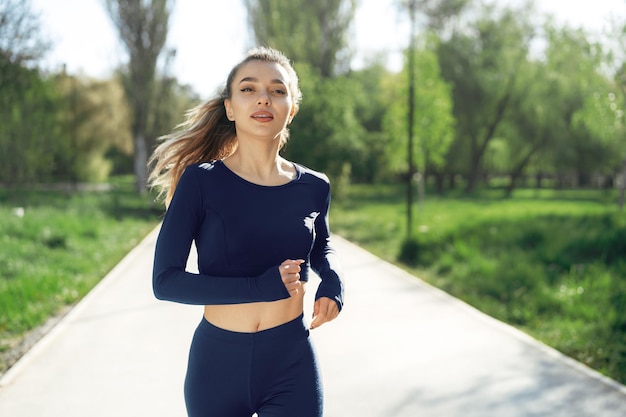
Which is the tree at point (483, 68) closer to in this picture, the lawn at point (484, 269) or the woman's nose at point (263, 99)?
the lawn at point (484, 269)

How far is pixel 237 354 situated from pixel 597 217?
1547 cm

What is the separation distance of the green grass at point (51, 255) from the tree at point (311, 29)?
13108mm

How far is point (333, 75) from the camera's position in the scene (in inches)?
1280

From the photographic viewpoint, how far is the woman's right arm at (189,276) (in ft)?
6.75

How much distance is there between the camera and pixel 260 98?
2.24 m

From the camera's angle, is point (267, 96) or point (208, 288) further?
point (267, 96)

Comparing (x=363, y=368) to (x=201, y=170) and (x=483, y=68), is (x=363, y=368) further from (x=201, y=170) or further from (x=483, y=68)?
(x=483, y=68)

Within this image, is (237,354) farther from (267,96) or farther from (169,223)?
(267,96)

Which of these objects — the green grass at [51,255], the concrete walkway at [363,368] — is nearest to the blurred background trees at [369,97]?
the green grass at [51,255]

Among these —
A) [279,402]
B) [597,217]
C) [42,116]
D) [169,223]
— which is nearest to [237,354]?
[279,402]

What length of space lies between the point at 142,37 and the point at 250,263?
1120 inches

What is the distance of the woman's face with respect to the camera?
7.42 ft

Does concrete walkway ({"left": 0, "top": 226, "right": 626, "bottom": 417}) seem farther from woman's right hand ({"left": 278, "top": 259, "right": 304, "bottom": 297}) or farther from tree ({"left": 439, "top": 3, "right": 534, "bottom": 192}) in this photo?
tree ({"left": 439, "top": 3, "right": 534, "bottom": 192})

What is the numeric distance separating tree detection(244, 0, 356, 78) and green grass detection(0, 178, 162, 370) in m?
13.1
